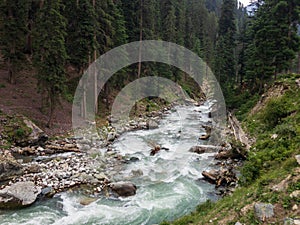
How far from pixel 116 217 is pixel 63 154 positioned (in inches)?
286

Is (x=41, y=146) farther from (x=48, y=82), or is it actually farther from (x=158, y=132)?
(x=158, y=132)

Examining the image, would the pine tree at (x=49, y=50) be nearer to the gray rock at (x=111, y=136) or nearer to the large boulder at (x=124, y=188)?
the gray rock at (x=111, y=136)

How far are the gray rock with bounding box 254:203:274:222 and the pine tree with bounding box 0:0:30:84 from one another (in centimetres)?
2061

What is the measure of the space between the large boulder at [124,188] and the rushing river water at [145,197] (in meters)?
0.28

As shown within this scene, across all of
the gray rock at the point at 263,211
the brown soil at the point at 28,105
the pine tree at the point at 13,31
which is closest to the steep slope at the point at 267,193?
the gray rock at the point at 263,211

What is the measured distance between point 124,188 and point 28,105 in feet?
40.9

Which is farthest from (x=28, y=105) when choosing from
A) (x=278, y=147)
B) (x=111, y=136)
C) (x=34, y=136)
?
(x=278, y=147)

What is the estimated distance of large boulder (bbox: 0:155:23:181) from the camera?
11.9 metres

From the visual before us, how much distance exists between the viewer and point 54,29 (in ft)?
58.6

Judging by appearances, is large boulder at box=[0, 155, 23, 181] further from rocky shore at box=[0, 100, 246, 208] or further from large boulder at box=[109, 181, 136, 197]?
large boulder at box=[109, 181, 136, 197]

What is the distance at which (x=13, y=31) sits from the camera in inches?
826

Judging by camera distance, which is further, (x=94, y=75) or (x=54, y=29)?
(x=94, y=75)

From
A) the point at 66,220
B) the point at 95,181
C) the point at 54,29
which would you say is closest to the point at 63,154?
the point at 95,181

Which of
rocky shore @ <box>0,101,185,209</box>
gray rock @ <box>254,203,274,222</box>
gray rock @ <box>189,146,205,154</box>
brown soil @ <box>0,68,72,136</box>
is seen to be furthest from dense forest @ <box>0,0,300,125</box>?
gray rock @ <box>254,203,274,222</box>
